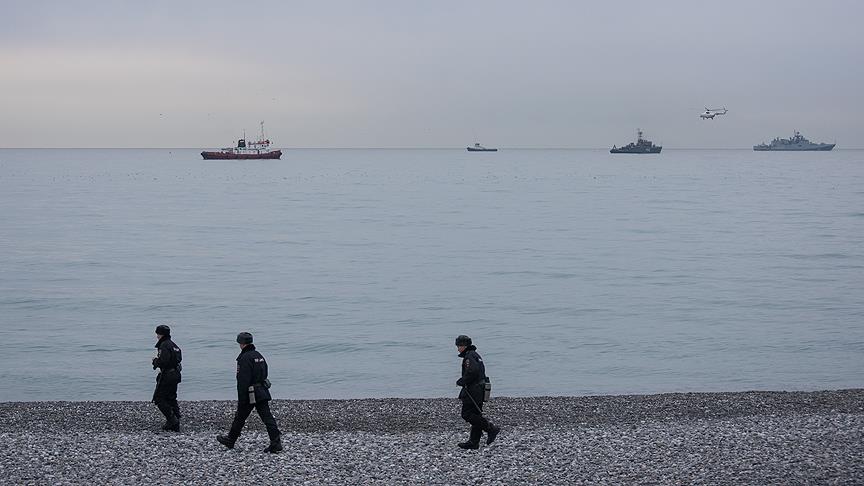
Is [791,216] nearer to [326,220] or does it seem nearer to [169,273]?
[326,220]

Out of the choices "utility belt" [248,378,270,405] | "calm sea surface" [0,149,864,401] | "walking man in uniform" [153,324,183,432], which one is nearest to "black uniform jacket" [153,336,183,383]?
"walking man in uniform" [153,324,183,432]

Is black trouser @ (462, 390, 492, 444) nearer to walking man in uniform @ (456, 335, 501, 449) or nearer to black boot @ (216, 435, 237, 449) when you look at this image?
walking man in uniform @ (456, 335, 501, 449)

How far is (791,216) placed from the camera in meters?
95.1

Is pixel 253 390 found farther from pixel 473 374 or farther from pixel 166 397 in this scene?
pixel 473 374

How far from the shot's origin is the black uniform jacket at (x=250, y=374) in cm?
1385

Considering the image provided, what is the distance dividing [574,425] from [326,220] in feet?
238

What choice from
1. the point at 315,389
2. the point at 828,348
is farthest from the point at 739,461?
the point at 828,348


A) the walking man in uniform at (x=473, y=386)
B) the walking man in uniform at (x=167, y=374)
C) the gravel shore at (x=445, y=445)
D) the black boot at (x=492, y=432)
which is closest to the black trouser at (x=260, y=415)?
the gravel shore at (x=445, y=445)

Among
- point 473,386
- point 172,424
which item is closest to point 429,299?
point 172,424

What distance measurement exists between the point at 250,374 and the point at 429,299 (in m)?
28.7

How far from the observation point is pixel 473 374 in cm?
1405

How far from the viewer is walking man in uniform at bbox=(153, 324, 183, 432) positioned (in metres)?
15.0

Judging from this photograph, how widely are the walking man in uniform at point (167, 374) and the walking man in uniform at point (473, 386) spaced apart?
4212 millimetres

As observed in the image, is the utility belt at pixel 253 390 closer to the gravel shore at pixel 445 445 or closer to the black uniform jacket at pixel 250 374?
the black uniform jacket at pixel 250 374
